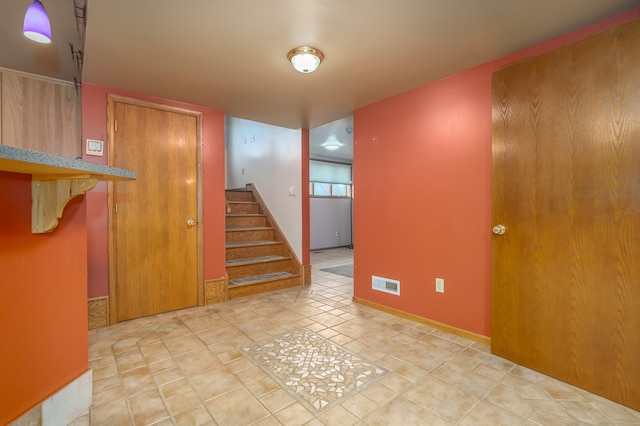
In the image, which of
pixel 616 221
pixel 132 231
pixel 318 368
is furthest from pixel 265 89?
pixel 616 221

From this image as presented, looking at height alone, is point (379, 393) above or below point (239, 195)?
below

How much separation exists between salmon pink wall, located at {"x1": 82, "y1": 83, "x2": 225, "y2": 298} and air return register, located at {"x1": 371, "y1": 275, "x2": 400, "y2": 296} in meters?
1.71

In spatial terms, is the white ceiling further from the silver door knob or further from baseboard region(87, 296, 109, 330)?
baseboard region(87, 296, 109, 330)

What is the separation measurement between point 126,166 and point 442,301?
3.12 metres

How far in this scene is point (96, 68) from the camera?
7.54ft

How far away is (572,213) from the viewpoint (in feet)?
5.60

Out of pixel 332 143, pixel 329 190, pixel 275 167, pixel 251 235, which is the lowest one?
pixel 251 235

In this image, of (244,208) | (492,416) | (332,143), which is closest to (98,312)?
(244,208)

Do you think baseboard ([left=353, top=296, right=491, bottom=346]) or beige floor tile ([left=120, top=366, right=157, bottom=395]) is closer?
beige floor tile ([left=120, top=366, right=157, bottom=395])

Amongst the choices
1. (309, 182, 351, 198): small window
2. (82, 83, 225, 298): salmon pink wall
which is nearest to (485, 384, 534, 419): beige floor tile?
(82, 83, 225, 298): salmon pink wall

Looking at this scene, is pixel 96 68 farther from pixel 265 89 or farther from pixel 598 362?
pixel 598 362

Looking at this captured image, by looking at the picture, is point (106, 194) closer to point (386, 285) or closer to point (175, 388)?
point (175, 388)

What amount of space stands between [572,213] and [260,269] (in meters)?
3.22

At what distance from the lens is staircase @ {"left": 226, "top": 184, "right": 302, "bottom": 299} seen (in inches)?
142
